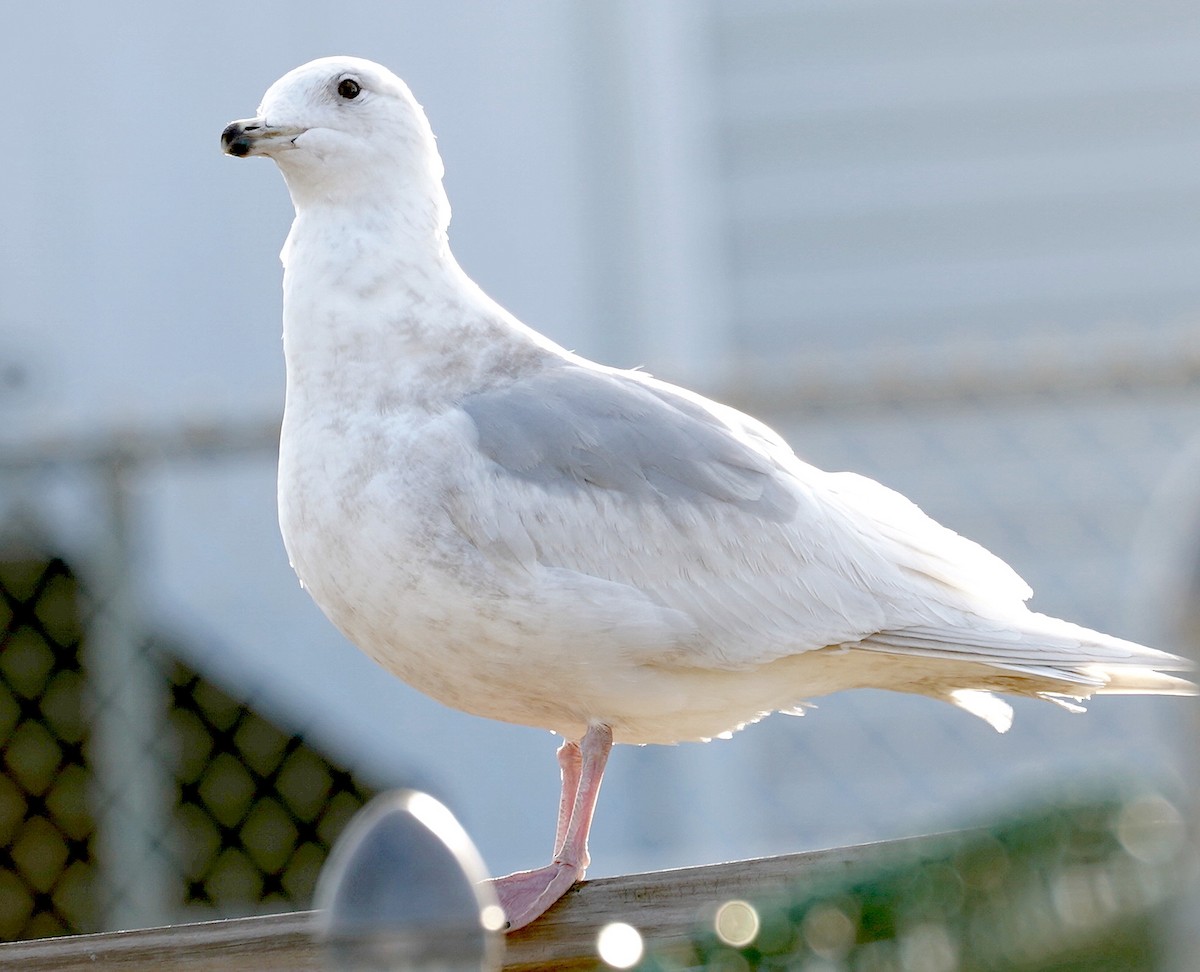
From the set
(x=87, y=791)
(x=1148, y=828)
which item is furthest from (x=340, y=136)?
(x=87, y=791)

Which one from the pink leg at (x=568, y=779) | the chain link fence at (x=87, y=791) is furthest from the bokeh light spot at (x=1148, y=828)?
the chain link fence at (x=87, y=791)

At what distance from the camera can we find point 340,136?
2281 millimetres

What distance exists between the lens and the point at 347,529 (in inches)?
77.4

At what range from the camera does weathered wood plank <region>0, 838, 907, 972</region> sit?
5.81 feet

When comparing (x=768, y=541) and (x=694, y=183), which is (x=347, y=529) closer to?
(x=768, y=541)

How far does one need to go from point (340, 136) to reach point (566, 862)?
38.3 inches

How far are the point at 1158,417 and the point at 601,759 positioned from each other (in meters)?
2.44

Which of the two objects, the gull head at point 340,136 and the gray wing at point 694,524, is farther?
the gull head at point 340,136

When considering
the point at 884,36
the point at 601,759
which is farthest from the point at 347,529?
the point at 884,36

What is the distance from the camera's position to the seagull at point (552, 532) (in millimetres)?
1970

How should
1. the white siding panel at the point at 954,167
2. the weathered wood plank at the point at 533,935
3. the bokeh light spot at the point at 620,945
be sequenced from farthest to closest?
the white siding panel at the point at 954,167
the weathered wood plank at the point at 533,935
the bokeh light spot at the point at 620,945

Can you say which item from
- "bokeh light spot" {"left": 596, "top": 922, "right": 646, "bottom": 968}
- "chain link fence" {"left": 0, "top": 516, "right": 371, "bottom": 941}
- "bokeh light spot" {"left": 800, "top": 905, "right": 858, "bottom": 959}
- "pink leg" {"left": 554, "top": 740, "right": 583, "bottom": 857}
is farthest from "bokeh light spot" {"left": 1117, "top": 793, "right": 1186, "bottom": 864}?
"chain link fence" {"left": 0, "top": 516, "right": 371, "bottom": 941}

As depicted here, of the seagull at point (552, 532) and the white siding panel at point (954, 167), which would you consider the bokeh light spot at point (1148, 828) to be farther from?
the white siding panel at point (954, 167)

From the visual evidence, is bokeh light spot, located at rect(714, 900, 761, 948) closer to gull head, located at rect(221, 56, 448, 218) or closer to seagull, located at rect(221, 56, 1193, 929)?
seagull, located at rect(221, 56, 1193, 929)
